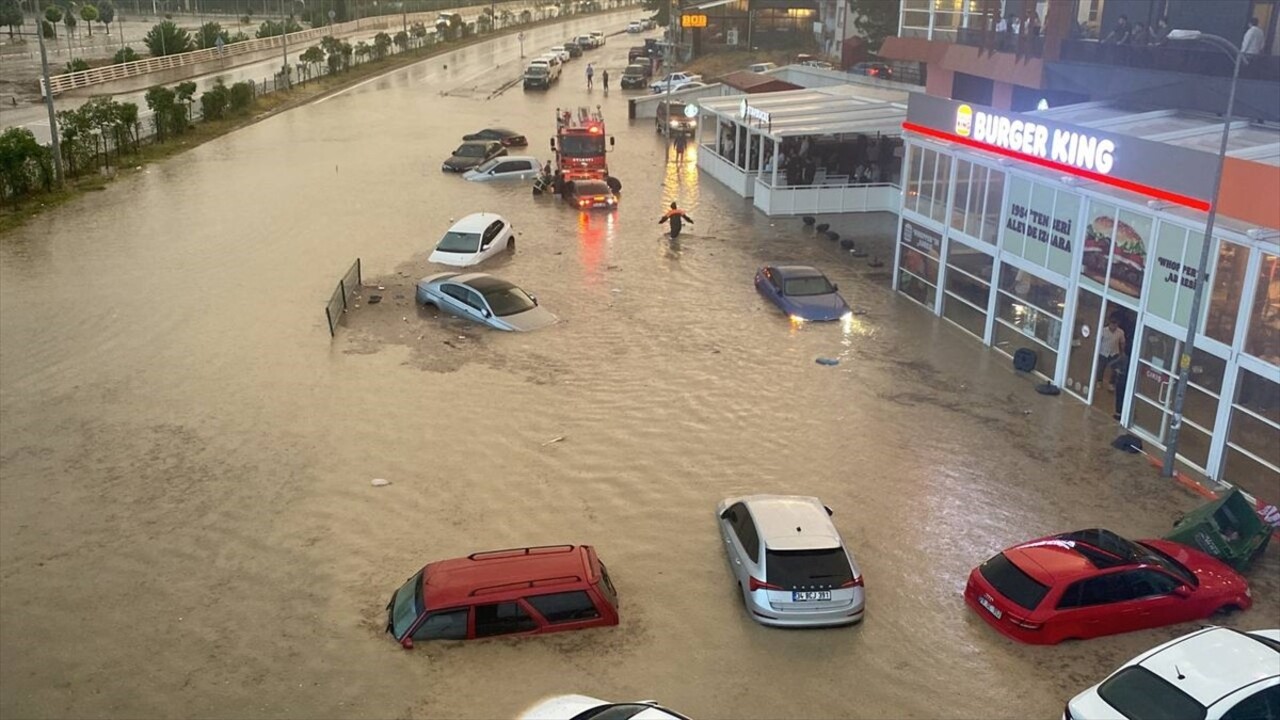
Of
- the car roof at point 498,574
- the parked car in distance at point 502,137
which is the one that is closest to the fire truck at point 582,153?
the parked car in distance at point 502,137

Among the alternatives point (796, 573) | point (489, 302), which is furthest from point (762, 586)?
point (489, 302)

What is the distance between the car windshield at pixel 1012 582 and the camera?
1261 centimetres

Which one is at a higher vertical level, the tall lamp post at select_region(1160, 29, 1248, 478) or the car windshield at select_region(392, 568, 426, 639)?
the tall lamp post at select_region(1160, 29, 1248, 478)

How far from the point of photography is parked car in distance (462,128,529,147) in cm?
4819

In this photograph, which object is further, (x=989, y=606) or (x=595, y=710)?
(x=989, y=606)

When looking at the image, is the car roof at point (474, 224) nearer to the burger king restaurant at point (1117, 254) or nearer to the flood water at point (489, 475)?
the flood water at point (489, 475)

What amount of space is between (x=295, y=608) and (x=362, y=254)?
17877 millimetres

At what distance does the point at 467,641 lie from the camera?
12484mm

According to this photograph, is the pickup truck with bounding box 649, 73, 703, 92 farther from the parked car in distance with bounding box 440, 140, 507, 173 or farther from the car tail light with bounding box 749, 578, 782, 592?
the car tail light with bounding box 749, 578, 782, 592

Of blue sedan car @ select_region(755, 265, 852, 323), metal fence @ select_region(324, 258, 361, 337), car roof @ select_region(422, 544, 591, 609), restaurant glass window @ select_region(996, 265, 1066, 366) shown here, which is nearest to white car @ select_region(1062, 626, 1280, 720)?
car roof @ select_region(422, 544, 591, 609)

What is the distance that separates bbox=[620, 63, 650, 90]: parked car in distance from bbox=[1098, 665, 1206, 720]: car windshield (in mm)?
68745

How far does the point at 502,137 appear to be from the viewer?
48.8m

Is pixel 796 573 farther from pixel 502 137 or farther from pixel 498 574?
pixel 502 137

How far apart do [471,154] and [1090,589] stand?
35.5 metres
